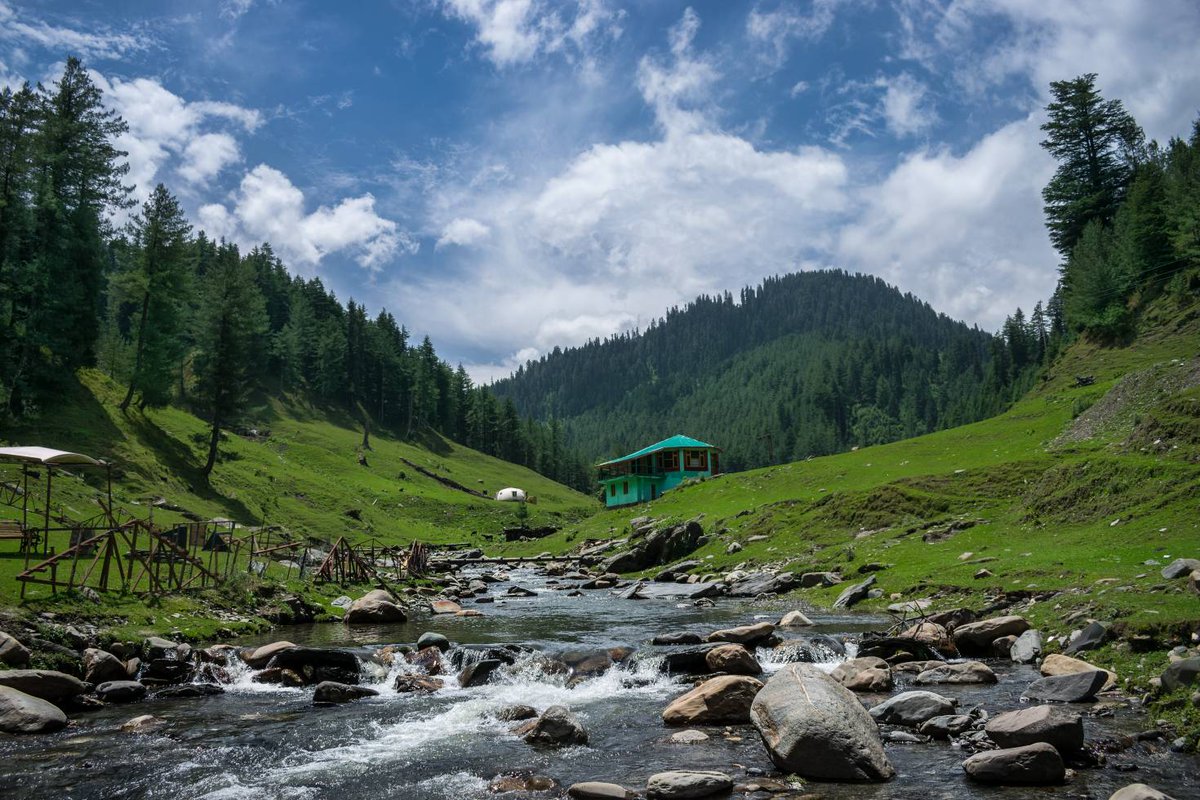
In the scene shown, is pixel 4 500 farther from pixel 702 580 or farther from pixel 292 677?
pixel 702 580

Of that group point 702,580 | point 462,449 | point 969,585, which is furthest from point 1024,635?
point 462,449

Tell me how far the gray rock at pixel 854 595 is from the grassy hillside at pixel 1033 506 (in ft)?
2.24

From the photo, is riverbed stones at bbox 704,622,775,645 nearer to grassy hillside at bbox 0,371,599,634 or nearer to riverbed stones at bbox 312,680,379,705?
riverbed stones at bbox 312,680,379,705

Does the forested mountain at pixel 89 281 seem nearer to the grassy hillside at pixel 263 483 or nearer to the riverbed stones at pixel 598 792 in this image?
the grassy hillside at pixel 263 483

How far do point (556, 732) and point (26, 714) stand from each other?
10.9 metres

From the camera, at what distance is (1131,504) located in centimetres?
2706

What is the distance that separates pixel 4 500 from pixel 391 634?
2299 cm

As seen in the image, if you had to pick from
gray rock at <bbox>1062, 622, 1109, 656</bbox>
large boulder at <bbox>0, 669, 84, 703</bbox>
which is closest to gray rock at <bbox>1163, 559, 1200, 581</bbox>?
gray rock at <bbox>1062, 622, 1109, 656</bbox>

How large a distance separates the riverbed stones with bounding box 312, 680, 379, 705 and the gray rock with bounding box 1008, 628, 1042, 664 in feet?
56.5

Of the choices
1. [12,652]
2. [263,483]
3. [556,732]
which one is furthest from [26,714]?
[263,483]

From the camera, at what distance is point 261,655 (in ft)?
65.9

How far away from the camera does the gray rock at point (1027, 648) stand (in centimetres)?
1752

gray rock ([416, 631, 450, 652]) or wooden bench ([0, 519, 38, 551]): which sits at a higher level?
wooden bench ([0, 519, 38, 551])

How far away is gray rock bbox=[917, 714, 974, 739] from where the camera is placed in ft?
39.9
